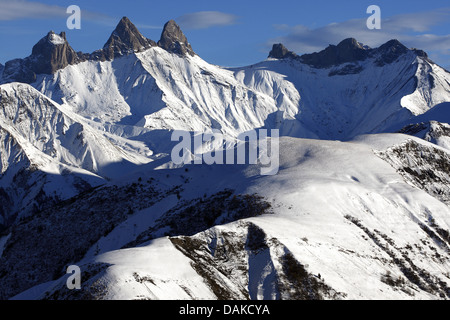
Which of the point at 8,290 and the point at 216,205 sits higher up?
the point at 216,205

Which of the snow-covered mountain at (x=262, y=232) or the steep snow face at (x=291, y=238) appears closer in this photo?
the steep snow face at (x=291, y=238)

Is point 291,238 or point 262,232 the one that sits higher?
point 262,232

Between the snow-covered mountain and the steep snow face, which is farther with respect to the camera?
the snow-covered mountain

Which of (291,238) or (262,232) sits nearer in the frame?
(291,238)

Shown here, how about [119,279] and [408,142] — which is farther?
[408,142]
